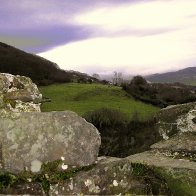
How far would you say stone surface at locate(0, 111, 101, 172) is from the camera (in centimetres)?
777

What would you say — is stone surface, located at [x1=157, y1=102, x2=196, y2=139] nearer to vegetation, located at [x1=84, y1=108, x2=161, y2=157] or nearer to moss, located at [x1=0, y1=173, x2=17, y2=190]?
vegetation, located at [x1=84, y1=108, x2=161, y2=157]

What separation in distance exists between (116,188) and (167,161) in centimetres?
801

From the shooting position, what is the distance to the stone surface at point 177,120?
1767cm

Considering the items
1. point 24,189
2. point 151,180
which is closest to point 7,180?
point 24,189

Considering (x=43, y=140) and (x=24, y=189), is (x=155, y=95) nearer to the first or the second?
(x=43, y=140)

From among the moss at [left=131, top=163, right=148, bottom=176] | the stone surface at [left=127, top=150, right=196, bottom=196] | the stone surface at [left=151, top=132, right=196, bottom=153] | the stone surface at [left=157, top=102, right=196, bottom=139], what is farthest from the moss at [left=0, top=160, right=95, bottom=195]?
the stone surface at [left=157, top=102, right=196, bottom=139]

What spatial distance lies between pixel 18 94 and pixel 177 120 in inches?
346

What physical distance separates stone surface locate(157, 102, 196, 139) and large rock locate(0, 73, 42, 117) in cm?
808

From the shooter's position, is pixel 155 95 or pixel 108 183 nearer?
pixel 108 183

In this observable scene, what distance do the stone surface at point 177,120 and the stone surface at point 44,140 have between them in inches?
402

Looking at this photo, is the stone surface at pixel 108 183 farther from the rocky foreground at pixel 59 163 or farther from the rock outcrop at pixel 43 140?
the rock outcrop at pixel 43 140

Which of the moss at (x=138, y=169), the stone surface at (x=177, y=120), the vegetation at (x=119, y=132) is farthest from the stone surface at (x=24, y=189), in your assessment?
the vegetation at (x=119, y=132)

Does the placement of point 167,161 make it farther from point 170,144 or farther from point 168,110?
point 168,110

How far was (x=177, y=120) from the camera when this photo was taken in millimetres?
17828
